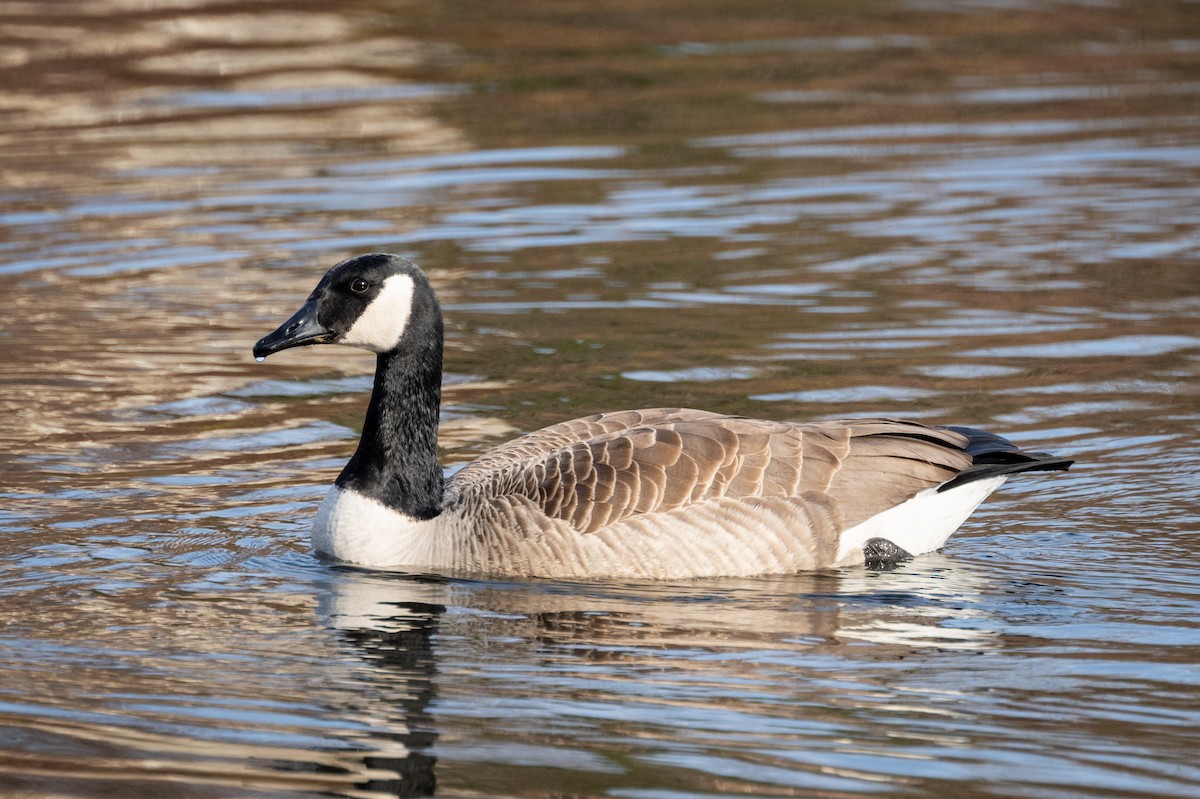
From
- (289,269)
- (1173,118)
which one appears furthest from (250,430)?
(1173,118)

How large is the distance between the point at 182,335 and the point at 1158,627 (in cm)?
887

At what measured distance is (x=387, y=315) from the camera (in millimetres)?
9688

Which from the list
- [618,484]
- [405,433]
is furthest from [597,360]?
[618,484]

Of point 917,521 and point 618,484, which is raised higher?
point 618,484

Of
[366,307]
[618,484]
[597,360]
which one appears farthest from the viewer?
[597,360]

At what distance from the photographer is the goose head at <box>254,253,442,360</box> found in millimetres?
9641

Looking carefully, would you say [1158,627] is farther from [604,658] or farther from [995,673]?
[604,658]

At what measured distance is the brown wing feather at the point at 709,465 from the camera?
912cm

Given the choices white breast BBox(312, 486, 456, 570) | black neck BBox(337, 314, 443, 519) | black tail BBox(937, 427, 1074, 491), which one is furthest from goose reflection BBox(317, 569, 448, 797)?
black tail BBox(937, 427, 1074, 491)

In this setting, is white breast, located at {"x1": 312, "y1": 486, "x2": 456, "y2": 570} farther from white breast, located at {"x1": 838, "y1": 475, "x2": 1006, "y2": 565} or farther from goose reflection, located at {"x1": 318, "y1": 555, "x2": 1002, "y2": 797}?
white breast, located at {"x1": 838, "y1": 475, "x2": 1006, "y2": 565}

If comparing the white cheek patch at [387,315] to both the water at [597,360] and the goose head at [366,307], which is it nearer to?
the goose head at [366,307]

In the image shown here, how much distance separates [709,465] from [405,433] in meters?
1.71

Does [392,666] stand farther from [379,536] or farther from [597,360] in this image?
[597,360]

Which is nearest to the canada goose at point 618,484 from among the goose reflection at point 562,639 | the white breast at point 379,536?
the white breast at point 379,536
